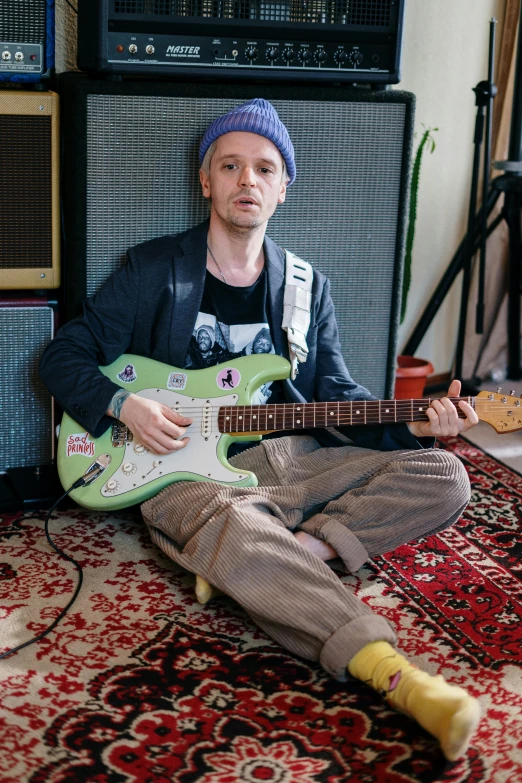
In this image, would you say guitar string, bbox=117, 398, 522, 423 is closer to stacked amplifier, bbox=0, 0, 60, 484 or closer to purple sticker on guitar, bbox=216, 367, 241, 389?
purple sticker on guitar, bbox=216, 367, 241, 389

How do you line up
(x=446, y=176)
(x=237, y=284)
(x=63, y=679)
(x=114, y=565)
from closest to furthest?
(x=63, y=679), (x=114, y=565), (x=237, y=284), (x=446, y=176)

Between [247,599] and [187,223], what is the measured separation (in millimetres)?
852

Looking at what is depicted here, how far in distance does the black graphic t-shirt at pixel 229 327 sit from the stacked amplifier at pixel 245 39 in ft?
1.38

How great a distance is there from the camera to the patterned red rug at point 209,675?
1253 millimetres

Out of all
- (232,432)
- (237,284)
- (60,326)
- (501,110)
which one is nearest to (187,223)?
(237,284)

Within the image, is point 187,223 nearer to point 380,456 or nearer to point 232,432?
point 232,432

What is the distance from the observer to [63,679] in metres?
1.42

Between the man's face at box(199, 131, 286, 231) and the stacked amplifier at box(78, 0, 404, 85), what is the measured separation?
17cm

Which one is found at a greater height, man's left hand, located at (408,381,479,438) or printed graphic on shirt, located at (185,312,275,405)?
printed graphic on shirt, located at (185,312,275,405)

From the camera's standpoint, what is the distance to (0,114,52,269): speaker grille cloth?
1.84 meters

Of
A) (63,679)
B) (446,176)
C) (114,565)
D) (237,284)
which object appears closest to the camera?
(63,679)

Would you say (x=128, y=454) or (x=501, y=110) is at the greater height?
(x=501, y=110)

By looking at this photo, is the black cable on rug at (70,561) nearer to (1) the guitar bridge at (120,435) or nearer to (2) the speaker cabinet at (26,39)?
(1) the guitar bridge at (120,435)

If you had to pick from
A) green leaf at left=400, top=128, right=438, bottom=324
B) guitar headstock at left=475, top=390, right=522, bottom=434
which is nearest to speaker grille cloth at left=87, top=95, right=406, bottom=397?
guitar headstock at left=475, top=390, right=522, bottom=434
